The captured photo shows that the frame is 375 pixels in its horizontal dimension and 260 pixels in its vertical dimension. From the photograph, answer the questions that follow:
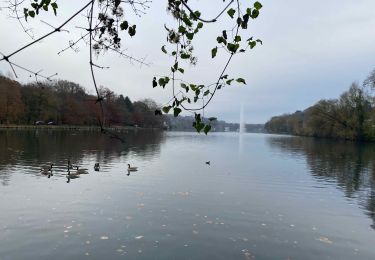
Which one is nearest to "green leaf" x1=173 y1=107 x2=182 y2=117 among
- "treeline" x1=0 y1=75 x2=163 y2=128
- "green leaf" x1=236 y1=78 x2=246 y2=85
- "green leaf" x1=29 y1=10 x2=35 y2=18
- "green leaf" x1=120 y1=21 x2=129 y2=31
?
"green leaf" x1=236 y1=78 x2=246 y2=85

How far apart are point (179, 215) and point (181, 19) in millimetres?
13290

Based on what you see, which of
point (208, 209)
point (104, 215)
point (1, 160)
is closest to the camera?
point (104, 215)

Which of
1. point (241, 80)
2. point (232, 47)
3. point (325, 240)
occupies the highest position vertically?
point (232, 47)

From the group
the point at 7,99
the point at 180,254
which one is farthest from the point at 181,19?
the point at 7,99

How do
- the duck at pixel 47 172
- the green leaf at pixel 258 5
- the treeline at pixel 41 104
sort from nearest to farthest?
the green leaf at pixel 258 5 → the duck at pixel 47 172 → the treeline at pixel 41 104

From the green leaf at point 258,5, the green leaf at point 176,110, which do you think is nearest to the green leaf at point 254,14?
the green leaf at point 258,5

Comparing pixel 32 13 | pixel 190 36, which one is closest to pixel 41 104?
pixel 32 13

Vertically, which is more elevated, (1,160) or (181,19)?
(181,19)

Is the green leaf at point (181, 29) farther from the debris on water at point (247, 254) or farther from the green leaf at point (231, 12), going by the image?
the debris on water at point (247, 254)

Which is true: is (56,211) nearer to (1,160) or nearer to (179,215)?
(179,215)

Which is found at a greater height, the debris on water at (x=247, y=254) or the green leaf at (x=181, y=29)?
the green leaf at (x=181, y=29)

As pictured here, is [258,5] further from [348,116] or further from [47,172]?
[348,116]

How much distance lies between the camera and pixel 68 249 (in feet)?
38.2

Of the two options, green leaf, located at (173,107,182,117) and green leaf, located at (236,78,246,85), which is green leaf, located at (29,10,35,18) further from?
green leaf, located at (236,78,246,85)
